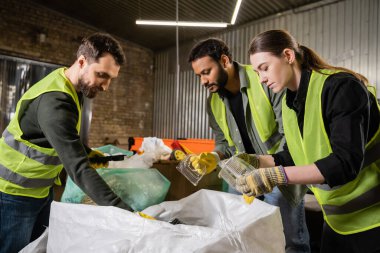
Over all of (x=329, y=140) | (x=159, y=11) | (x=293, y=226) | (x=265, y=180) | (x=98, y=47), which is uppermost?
(x=159, y=11)

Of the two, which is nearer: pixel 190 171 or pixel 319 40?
pixel 190 171

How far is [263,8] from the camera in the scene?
19.1ft

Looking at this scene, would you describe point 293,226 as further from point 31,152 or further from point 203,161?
point 31,152

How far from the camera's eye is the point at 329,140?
3.52 feet

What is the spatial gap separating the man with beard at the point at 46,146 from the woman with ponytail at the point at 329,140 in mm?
634

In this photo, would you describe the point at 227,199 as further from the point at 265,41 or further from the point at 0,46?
the point at 0,46

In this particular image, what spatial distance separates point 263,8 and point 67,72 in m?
5.17

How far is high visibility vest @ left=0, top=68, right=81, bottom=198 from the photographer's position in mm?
1353

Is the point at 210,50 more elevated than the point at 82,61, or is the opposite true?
the point at 210,50

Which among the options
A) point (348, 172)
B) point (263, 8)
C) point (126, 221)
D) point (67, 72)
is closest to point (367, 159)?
point (348, 172)

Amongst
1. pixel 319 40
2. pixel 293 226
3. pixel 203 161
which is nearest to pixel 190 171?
pixel 203 161

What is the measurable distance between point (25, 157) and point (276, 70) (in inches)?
46.1

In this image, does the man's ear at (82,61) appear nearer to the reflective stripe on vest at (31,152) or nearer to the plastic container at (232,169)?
the reflective stripe on vest at (31,152)

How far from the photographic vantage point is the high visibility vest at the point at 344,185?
107 centimetres
